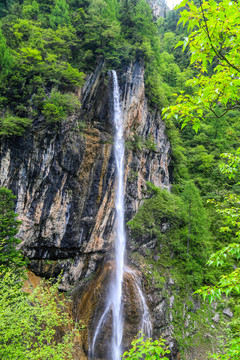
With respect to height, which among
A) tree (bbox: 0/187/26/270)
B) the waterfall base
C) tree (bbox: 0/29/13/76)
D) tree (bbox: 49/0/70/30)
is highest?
tree (bbox: 49/0/70/30)

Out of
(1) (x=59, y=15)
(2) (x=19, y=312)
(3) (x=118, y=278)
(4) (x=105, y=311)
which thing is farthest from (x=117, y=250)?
(1) (x=59, y=15)

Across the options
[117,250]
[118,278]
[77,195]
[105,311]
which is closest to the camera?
[105,311]

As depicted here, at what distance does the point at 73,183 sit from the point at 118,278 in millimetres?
6798

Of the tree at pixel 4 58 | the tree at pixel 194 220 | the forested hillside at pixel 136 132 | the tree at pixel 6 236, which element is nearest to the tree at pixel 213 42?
the forested hillside at pixel 136 132

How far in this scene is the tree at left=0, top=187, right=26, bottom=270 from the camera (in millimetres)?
9062

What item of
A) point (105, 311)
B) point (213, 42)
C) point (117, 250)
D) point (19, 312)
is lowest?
point (105, 311)

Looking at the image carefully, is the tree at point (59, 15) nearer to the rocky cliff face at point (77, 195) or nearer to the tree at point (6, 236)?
the rocky cliff face at point (77, 195)

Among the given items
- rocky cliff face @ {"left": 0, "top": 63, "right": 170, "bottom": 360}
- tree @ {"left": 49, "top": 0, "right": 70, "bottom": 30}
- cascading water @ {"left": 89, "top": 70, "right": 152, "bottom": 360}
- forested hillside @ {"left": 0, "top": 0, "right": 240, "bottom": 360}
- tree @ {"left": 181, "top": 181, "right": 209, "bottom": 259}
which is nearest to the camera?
cascading water @ {"left": 89, "top": 70, "right": 152, "bottom": 360}

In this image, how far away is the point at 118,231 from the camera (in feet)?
51.6

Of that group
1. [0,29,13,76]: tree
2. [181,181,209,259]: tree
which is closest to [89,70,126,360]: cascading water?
[181,181,209,259]: tree

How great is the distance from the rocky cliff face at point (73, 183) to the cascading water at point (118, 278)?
1.82 feet

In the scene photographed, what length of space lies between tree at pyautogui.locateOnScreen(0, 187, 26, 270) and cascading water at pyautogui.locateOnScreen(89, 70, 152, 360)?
19.8 feet

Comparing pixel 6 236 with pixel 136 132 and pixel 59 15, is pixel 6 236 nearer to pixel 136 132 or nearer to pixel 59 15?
pixel 136 132

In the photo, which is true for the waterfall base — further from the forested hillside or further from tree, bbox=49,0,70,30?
tree, bbox=49,0,70,30
